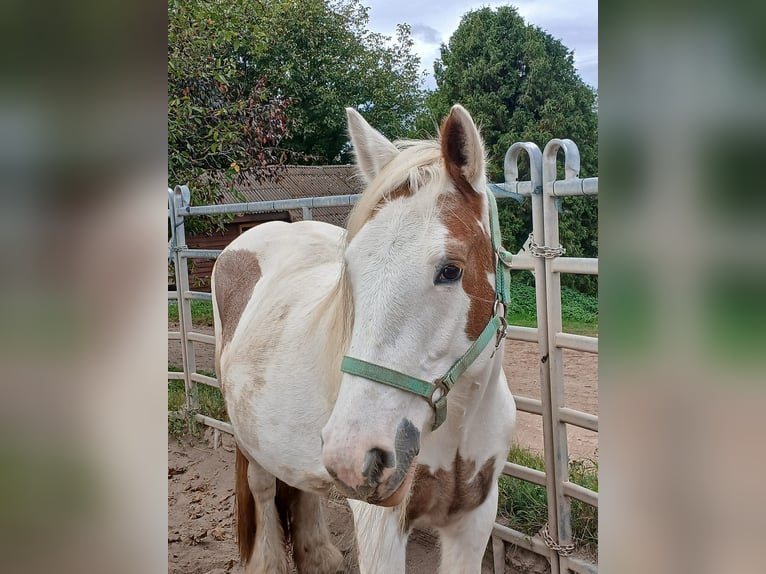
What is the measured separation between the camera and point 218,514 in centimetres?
290

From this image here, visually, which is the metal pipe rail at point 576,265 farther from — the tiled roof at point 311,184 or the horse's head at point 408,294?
the tiled roof at point 311,184

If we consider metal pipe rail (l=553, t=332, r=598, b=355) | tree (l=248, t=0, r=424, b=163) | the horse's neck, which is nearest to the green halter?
the horse's neck

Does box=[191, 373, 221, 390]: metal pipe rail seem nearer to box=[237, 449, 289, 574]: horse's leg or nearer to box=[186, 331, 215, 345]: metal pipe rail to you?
box=[186, 331, 215, 345]: metal pipe rail

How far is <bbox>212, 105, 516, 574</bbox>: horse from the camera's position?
3.15 ft

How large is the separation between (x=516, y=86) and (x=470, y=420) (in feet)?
24.3

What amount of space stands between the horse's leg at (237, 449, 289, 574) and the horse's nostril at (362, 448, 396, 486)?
1295mm

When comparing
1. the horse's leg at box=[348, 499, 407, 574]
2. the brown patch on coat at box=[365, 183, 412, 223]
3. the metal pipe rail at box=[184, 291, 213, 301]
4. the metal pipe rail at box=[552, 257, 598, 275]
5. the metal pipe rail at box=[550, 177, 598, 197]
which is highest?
the metal pipe rail at box=[550, 177, 598, 197]

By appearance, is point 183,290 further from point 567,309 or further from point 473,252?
point 567,309

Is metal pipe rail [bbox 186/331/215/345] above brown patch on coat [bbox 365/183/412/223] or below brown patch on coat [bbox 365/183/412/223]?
below

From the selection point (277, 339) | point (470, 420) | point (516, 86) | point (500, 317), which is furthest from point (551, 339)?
point (516, 86)

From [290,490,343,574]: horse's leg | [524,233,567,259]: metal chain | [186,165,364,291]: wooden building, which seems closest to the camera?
[524,233,567,259]: metal chain

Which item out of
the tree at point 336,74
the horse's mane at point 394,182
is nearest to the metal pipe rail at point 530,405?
the horse's mane at point 394,182

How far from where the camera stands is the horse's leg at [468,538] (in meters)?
1.45

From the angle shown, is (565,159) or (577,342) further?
(577,342)
